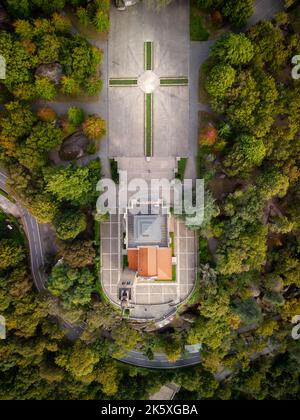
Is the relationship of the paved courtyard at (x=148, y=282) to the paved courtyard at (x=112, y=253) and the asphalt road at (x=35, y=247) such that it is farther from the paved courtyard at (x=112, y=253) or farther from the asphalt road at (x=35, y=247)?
the asphalt road at (x=35, y=247)

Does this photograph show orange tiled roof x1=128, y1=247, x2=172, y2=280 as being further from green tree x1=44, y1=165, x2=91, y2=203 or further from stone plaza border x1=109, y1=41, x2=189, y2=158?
stone plaza border x1=109, y1=41, x2=189, y2=158

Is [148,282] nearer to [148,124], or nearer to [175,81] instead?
[148,124]

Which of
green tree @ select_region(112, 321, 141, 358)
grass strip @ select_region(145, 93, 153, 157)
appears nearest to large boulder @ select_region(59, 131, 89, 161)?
grass strip @ select_region(145, 93, 153, 157)

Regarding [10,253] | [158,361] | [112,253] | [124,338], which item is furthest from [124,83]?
[158,361]

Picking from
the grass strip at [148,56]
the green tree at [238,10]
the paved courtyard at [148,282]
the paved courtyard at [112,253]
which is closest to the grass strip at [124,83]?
the grass strip at [148,56]

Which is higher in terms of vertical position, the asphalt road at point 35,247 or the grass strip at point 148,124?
the grass strip at point 148,124

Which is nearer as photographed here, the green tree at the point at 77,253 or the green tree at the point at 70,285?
the green tree at the point at 77,253
